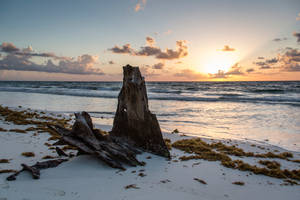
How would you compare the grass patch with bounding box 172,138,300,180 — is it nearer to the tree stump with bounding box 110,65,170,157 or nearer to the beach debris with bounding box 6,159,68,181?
the tree stump with bounding box 110,65,170,157

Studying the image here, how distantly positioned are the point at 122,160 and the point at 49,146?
3.55 meters

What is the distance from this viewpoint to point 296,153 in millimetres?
7754

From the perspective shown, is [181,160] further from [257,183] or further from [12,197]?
[12,197]

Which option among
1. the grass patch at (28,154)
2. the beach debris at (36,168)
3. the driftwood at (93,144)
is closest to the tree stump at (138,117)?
the driftwood at (93,144)

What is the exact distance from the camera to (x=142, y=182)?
477 cm

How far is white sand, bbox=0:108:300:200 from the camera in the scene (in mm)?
4129

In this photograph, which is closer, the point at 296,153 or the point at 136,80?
the point at 136,80

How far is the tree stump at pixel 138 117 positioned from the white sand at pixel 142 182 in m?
0.49

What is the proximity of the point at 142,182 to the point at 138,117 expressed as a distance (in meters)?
2.53

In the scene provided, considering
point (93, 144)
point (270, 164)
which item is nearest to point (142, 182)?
point (93, 144)

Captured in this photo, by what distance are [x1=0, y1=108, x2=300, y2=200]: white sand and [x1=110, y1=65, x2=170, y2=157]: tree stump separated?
49cm

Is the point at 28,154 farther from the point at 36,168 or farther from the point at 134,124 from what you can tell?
the point at 134,124

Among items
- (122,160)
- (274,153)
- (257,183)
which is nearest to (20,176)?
(122,160)

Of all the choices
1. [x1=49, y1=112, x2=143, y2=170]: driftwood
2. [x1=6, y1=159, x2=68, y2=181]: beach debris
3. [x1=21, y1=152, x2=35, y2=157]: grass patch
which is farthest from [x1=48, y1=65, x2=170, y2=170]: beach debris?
[x1=6, y1=159, x2=68, y2=181]: beach debris
